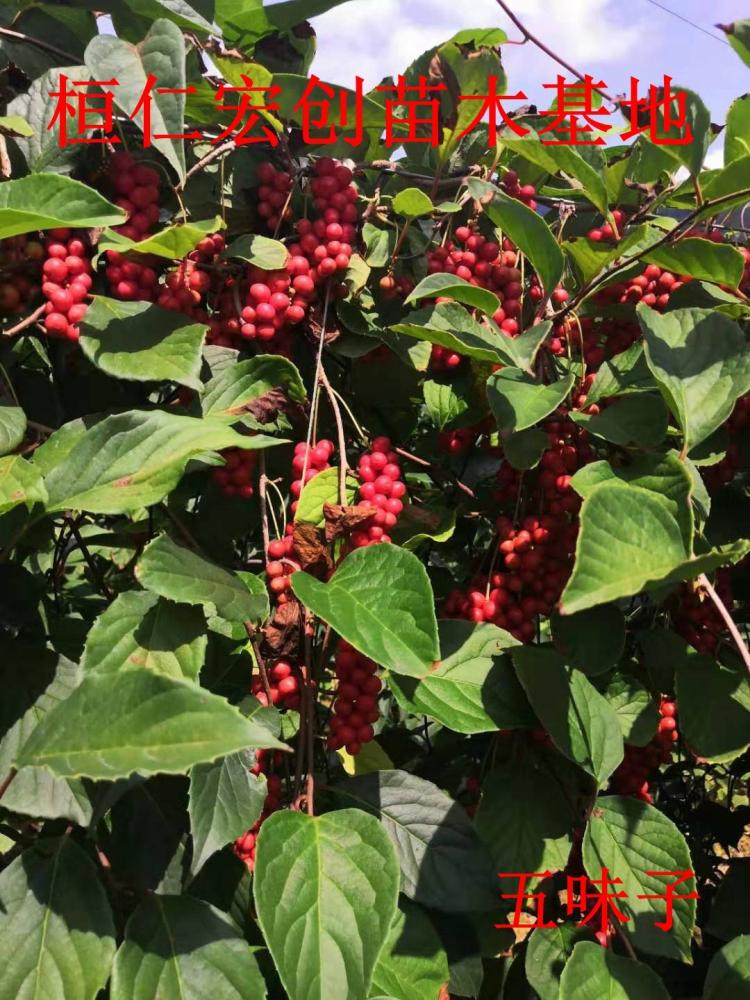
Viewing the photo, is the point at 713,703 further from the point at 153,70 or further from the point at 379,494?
the point at 153,70

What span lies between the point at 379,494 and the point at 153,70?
0.54 m

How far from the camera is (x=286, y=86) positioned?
44.3 inches

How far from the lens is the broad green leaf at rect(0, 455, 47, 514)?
2.69ft

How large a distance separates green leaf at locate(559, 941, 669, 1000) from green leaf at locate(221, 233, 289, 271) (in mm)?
894

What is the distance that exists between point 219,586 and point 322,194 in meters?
0.57

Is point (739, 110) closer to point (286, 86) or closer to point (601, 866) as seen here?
point (286, 86)

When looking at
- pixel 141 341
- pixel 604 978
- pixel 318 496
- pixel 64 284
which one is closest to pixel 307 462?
pixel 318 496

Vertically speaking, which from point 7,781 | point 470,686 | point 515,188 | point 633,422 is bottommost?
point 7,781

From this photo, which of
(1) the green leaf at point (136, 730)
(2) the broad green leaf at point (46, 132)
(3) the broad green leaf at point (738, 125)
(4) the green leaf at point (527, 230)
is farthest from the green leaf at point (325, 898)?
(3) the broad green leaf at point (738, 125)

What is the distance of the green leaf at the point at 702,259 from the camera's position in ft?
3.28

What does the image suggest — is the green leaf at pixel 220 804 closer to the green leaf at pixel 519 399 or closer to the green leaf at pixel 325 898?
the green leaf at pixel 325 898

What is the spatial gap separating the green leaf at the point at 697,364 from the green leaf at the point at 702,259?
0.06 metres

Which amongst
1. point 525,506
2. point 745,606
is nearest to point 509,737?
point 525,506

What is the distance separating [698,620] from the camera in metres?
1.20
